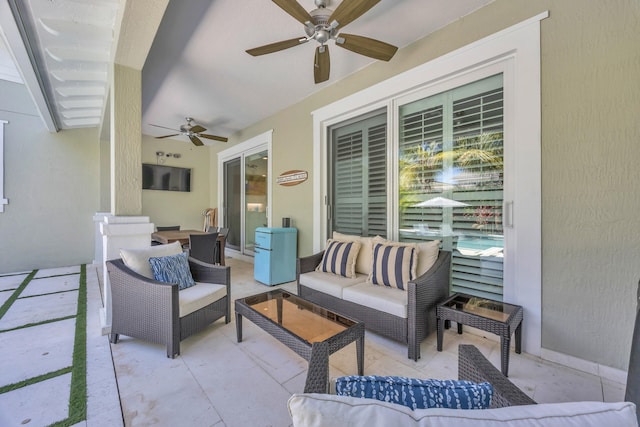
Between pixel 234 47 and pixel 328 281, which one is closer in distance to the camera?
pixel 328 281

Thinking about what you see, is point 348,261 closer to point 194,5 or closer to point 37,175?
point 194,5

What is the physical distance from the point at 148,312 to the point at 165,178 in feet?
17.1

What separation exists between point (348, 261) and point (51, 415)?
2366mm

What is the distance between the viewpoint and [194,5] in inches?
91.3

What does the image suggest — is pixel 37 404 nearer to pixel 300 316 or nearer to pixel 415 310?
pixel 300 316

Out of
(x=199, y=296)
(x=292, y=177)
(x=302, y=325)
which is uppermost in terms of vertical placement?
(x=292, y=177)

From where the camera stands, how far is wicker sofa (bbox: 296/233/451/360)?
2042 millimetres

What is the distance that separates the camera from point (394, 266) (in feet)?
8.07

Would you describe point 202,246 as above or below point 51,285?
above

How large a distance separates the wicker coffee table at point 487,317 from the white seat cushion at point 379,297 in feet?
1.03

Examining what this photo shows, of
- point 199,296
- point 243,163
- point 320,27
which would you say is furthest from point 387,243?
point 243,163

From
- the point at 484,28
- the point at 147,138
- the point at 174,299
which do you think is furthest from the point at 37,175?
the point at 484,28

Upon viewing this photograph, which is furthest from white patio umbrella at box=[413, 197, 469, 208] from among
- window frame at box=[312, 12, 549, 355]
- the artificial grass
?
the artificial grass

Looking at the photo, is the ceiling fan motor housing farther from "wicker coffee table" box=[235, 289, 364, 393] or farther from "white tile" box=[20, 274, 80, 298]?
"white tile" box=[20, 274, 80, 298]
